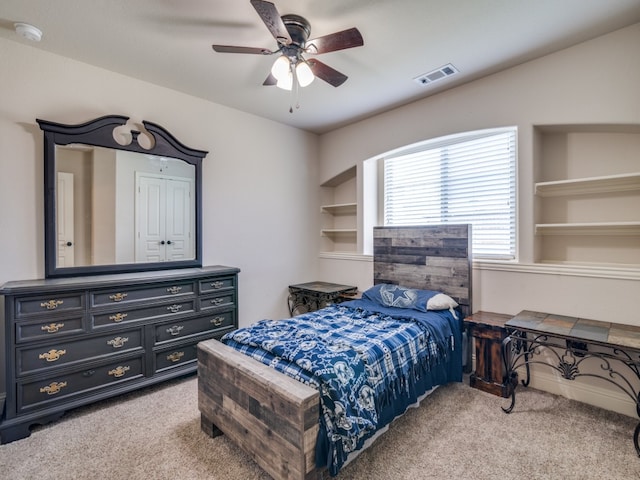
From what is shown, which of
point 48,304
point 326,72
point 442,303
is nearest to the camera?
point 48,304

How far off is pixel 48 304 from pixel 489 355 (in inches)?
135

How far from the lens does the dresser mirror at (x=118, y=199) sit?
2582 mm

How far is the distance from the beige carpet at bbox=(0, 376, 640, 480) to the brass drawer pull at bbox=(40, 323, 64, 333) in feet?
2.24

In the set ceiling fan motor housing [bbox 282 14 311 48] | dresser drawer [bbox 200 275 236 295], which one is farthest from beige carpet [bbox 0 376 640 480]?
ceiling fan motor housing [bbox 282 14 311 48]

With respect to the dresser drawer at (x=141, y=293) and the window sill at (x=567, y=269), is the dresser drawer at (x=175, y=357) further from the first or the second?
the window sill at (x=567, y=269)

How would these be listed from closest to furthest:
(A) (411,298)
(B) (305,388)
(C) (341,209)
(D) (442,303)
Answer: (B) (305,388)
(D) (442,303)
(A) (411,298)
(C) (341,209)

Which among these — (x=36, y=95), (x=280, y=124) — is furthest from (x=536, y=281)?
(x=36, y=95)

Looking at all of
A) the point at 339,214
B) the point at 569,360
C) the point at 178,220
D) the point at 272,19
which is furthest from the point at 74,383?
the point at 569,360

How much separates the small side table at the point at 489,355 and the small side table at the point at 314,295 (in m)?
1.60

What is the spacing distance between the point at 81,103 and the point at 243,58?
1485mm

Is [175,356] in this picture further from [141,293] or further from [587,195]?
[587,195]

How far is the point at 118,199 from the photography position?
2885 mm

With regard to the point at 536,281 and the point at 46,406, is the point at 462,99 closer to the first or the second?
the point at 536,281

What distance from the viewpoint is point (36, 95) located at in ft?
8.30
